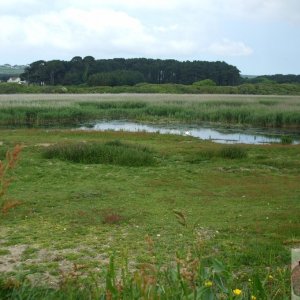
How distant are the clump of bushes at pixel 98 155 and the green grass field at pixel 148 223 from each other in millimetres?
41

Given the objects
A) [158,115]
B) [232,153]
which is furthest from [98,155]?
[158,115]

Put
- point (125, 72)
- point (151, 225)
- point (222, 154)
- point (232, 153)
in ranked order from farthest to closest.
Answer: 1. point (125, 72)
2. point (222, 154)
3. point (232, 153)
4. point (151, 225)

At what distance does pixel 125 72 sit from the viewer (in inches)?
4395

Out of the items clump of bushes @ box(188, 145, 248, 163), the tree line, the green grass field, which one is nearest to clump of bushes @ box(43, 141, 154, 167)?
the green grass field

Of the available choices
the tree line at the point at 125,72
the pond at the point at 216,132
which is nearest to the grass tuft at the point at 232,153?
the pond at the point at 216,132

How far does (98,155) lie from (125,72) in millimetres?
94263

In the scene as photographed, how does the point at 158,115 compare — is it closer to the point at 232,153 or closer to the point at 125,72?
the point at 232,153

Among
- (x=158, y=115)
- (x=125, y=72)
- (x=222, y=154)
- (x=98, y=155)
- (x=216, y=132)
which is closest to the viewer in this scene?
(x=98, y=155)

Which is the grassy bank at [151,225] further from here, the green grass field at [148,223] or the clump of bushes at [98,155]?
the clump of bushes at [98,155]

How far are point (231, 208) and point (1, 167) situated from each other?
9.17 meters

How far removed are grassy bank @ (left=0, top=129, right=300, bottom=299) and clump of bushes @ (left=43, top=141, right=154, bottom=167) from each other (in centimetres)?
29

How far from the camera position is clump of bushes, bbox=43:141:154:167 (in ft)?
60.6

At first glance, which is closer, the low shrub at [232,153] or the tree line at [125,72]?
the low shrub at [232,153]

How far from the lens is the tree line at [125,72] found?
4257 inches
